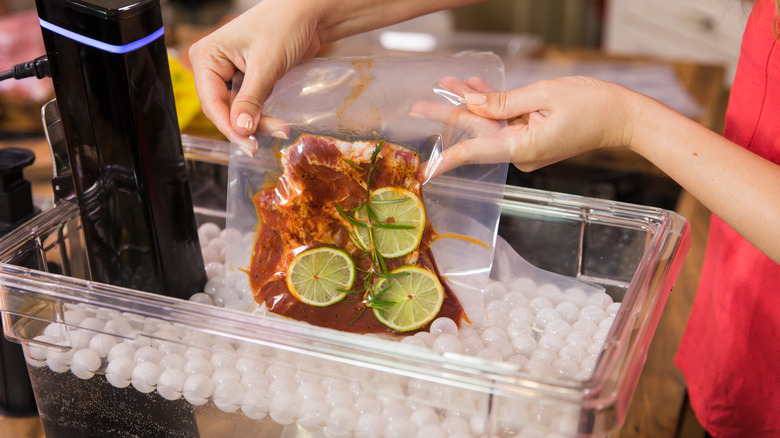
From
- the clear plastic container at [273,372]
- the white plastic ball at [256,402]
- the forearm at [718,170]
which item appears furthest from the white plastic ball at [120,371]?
the forearm at [718,170]

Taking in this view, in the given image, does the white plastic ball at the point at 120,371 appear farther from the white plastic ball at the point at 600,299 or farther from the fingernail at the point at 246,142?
the white plastic ball at the point at 600,299

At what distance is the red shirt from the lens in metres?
0.79

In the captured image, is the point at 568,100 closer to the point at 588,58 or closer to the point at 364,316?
the point at 364,316

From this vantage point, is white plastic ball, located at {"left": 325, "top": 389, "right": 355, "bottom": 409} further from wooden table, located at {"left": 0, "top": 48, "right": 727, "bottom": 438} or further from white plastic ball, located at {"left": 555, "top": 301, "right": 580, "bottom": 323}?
wooden table, located at {"left": 0, "top": 48, "right": 727, "bottom": 438}

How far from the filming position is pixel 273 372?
613 mm

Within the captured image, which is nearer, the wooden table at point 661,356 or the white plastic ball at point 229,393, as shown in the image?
the white plastic ball at point 229,393

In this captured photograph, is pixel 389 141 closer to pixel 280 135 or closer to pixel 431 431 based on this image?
pixel 280 135

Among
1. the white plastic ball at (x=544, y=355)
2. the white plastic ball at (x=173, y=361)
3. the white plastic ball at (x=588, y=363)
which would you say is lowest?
the white plastic ball at (x=588, y=363)

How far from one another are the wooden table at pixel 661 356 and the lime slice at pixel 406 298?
37 cm

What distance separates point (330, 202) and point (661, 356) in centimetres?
67

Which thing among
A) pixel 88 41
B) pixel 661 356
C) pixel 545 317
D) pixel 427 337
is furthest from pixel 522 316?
pixel 88 41

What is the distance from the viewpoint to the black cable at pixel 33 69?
2.36 ft

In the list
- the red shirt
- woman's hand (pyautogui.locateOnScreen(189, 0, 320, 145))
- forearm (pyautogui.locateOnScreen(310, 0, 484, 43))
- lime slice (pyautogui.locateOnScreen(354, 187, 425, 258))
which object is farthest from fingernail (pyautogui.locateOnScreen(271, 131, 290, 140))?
the red shirt

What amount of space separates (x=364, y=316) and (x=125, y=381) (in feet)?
0.82
